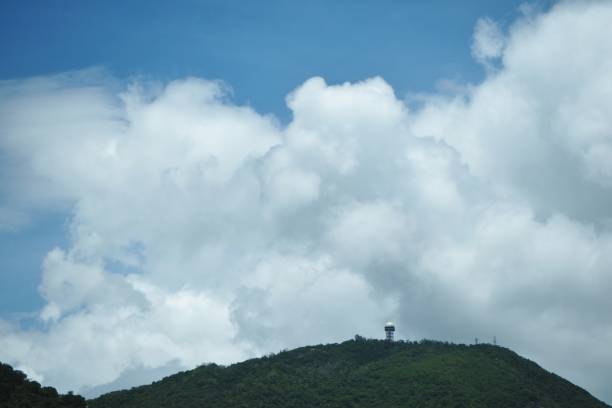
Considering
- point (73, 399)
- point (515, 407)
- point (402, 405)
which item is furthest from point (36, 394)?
point (515, 407)

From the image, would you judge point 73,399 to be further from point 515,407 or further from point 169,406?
point 515,407

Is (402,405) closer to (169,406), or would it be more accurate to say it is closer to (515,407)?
(515,407)

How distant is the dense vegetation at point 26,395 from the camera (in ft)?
335

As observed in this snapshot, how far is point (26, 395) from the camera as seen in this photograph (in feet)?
346

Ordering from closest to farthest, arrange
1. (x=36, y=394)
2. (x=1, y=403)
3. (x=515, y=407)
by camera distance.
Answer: (x=1, y=403) → (x=36, y=394) → (x=515, y=407)

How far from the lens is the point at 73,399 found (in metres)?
110

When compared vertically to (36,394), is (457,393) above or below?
above

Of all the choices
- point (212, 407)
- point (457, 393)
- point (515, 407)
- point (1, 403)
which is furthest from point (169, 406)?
point (1, 403)

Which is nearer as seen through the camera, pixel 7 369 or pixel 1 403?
pixel 1 403

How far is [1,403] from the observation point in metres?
100

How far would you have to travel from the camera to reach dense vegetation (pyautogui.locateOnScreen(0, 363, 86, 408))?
4026 inches

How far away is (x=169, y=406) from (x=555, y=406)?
10024 cm

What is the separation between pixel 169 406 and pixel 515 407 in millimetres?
88435

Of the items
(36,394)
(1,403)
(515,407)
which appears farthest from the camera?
(515,407)
